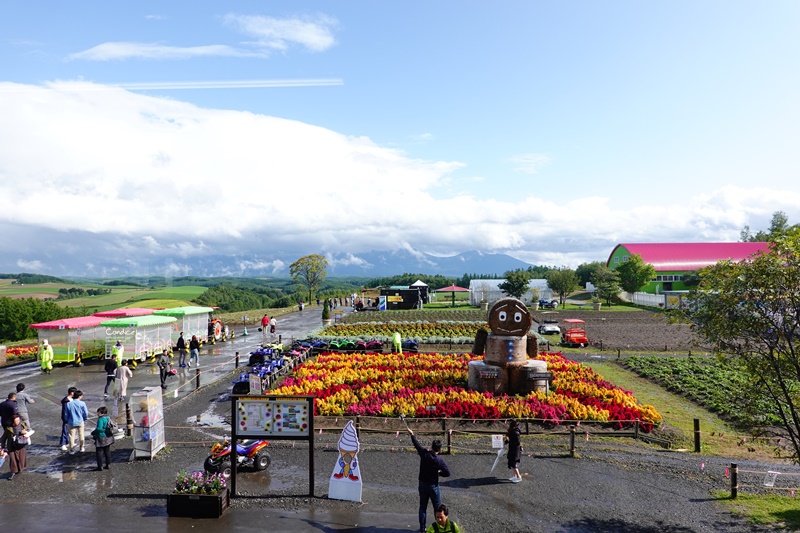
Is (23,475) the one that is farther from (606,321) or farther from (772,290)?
(606,321)

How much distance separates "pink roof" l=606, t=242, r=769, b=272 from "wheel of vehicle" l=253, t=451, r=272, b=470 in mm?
83848

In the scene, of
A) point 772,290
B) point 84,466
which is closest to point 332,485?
point 84,466

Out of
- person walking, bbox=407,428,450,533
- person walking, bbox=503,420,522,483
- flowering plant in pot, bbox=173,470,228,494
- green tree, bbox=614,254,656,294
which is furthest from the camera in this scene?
green tree, bbox=614,254,656,294

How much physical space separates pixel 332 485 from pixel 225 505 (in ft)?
7.57

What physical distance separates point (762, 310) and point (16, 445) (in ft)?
56.6

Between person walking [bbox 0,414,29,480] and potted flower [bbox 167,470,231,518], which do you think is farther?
person walking [bbox 0,414,29,480]

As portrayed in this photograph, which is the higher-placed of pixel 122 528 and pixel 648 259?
pixel 648 259

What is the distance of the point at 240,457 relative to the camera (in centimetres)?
1327

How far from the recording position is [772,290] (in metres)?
9.66

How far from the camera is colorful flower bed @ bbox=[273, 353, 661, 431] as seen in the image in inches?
715

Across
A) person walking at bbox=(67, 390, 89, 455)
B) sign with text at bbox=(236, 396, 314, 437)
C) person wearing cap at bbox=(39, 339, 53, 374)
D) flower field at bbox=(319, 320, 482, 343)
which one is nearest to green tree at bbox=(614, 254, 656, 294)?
flower field at bbox=(319, 320, 482, 343)

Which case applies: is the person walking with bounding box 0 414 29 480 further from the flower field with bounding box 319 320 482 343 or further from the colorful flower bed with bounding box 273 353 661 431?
the flower field with bounding box 319 320 482 343

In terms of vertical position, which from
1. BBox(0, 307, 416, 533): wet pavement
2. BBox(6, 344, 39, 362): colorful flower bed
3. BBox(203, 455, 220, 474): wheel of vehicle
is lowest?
BBox(6, 344, 39, 362): colorful flower bed

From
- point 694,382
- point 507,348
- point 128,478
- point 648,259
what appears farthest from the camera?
point 648,259
